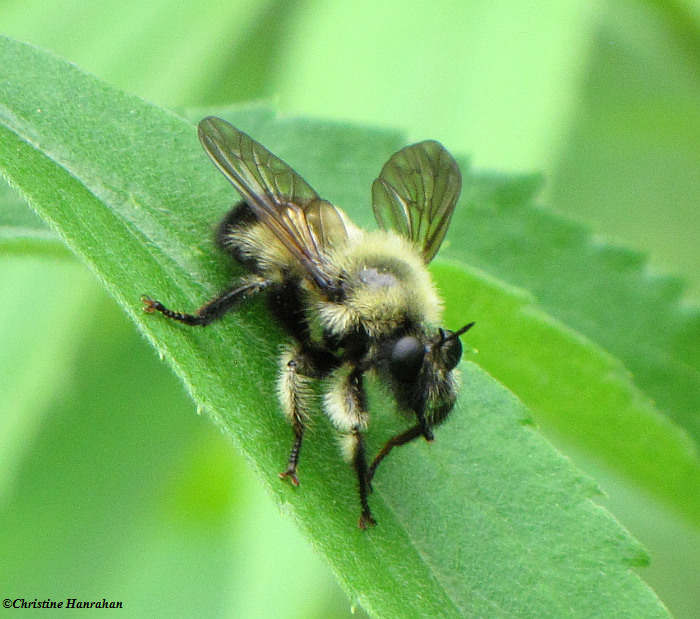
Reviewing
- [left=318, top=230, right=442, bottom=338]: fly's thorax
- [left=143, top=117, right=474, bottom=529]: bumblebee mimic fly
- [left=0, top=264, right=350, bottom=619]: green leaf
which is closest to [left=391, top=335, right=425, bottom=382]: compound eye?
[left=143, top=117, right=474, bottom=529]: bumblebee mimic fly

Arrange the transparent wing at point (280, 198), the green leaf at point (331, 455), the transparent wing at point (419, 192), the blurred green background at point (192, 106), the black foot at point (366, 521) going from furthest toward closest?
the blurred green background at point (192, 106) → the transparent wing at point (419, 192) → the transparent wing at point (280, 198) → the black foot at point (366, 521) → the green leaf at point (331, 455)

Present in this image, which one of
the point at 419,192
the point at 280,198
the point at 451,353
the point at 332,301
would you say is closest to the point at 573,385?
the point at 451,353

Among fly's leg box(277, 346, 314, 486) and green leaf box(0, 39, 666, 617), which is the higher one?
green leaf box(0, 39, 666, 617)

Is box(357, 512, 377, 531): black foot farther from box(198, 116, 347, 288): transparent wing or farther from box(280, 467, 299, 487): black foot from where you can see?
box(198, 116, 347, 288): transparent wing

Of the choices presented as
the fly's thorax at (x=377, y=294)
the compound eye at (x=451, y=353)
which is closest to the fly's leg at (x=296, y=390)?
the fly's thorax at (x=377, y=294)

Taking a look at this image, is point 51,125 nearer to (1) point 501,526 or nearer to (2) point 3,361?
(1) point 501,526

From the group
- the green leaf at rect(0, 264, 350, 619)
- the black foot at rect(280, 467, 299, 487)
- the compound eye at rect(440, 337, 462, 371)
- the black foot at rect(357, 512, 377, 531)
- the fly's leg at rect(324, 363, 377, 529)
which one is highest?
the compound eye at rect(440, 337, 462, 371)

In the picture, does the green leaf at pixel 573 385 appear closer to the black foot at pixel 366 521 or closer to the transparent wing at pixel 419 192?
the transparent wing at pixel 419 192

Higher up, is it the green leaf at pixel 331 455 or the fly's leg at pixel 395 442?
the green leaf at pixel 331 455
